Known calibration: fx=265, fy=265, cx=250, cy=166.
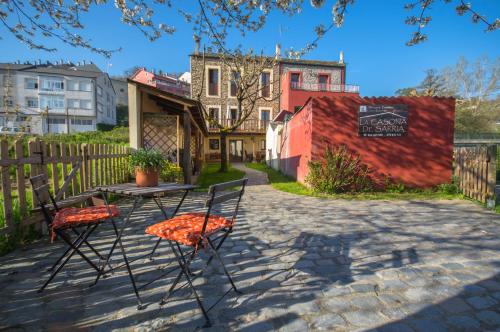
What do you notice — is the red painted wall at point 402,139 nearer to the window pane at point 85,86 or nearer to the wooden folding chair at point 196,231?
the wooden folding chair at point 196,231

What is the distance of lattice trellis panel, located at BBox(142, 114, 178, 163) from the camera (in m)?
8.45

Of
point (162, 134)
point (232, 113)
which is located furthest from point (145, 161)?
point (232, 113)

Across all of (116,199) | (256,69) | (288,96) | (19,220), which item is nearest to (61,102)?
(288,96)

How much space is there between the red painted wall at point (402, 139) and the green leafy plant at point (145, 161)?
5.36 metres

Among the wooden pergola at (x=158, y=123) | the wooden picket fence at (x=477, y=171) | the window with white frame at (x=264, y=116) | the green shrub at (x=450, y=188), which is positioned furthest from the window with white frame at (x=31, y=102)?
the wooden picket fence at (x=477, y=171)

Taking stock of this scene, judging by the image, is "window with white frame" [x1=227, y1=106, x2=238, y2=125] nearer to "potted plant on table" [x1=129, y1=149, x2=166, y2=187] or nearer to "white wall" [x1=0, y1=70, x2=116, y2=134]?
"potted plant on table" [x1=129, y1=149, x2=166, y2=187]

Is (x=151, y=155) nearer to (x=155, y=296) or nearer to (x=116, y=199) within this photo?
(x=155, y=296)

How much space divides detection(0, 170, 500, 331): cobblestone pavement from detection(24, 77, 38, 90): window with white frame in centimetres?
4793

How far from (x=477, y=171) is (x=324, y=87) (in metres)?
19.0

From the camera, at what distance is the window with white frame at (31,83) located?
3897 cm

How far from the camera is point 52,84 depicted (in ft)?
130

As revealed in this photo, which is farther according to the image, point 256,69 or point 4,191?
point 256,69

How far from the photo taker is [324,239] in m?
3.77

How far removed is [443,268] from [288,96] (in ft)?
67.7
